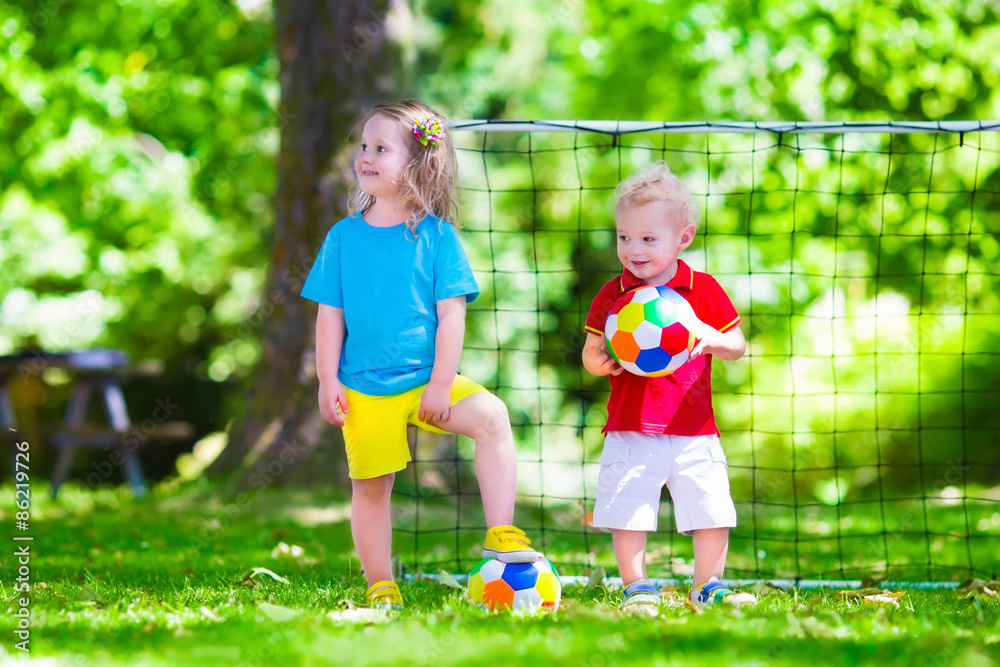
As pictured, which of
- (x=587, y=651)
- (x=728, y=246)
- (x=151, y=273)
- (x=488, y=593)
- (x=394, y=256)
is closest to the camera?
(x=587, y=651)

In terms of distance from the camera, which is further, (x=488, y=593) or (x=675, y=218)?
(x=675, y=218)

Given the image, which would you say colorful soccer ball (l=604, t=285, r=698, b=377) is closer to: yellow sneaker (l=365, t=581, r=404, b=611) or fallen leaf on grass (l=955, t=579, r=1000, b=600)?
yellow sneaker (l=365, t=581, r=404, b=611)

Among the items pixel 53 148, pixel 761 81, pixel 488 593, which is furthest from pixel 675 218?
pixel 53 148

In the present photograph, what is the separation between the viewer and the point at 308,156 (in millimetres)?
6398

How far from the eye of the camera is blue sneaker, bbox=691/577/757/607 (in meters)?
3.01

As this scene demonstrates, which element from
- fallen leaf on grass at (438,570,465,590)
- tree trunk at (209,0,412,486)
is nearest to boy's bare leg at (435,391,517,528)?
fallen leaf on grass at (438,570,465,590)

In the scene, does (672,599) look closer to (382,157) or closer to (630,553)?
(630,553)

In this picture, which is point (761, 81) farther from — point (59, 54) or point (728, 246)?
point (59, 54)

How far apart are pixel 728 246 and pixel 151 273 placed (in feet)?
23.4

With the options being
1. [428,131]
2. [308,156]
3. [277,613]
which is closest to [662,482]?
[277,613]

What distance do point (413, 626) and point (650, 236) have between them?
5.07 feet

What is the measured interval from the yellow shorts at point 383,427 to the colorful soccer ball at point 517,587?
47cm

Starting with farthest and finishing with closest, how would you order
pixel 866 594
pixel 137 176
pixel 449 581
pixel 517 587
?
pixel 137 176 → pixel 449 581 → pixel 866 594 → pixel 517 587

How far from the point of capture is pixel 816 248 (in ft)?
32.2
